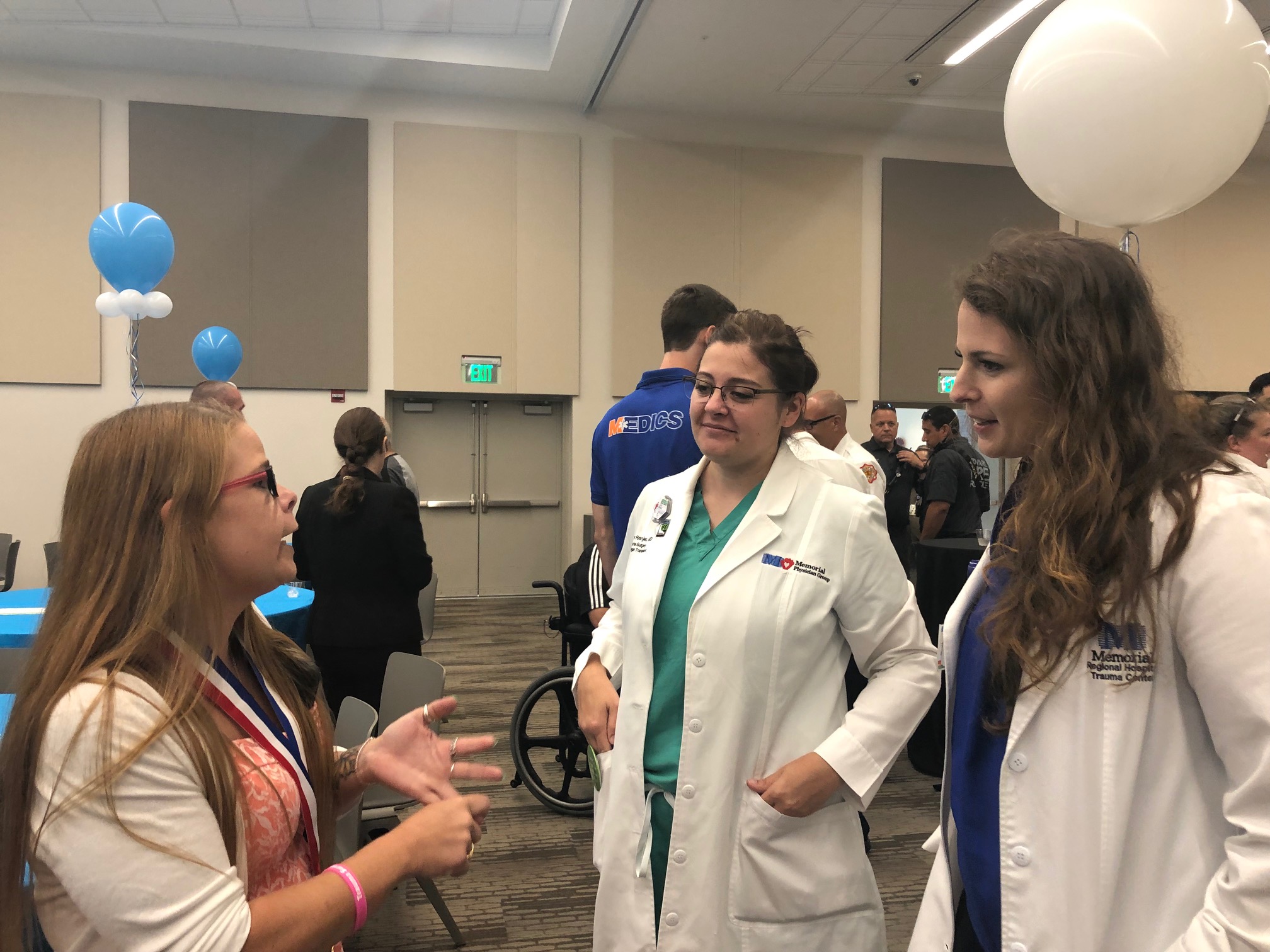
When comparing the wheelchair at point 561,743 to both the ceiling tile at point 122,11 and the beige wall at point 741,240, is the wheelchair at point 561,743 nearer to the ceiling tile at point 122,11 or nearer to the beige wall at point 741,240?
the beige wall at point 741,240

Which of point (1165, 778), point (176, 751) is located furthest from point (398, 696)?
point (1165, 778)

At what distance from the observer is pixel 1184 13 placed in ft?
8.34

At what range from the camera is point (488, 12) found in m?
6.88

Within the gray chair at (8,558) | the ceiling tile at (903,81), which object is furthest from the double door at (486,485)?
the ceiling tile at (903,81)

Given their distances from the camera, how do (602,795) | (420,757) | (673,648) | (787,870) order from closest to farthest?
1. (420,757)
2. (787,870)
3. (673,648)
4. (602,795)

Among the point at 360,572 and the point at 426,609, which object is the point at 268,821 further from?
the point at 426,609

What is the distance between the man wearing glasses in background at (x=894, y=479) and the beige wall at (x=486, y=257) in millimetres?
3080

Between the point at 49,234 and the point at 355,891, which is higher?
the point at 49,234

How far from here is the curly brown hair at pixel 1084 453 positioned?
98 cm

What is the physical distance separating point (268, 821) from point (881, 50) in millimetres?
7518

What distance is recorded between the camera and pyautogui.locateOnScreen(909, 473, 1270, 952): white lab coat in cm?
87

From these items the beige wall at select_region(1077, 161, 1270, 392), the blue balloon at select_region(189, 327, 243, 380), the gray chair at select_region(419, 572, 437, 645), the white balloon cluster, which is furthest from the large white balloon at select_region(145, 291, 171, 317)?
the beige wall at select_region(1077, 161, 1270, 392)

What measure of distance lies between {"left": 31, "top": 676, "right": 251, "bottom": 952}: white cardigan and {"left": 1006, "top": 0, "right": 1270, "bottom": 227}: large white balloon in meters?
2.87

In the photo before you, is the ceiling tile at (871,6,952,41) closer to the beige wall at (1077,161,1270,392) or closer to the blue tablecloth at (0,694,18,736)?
the beige wall at (1077,161,1270,392)
